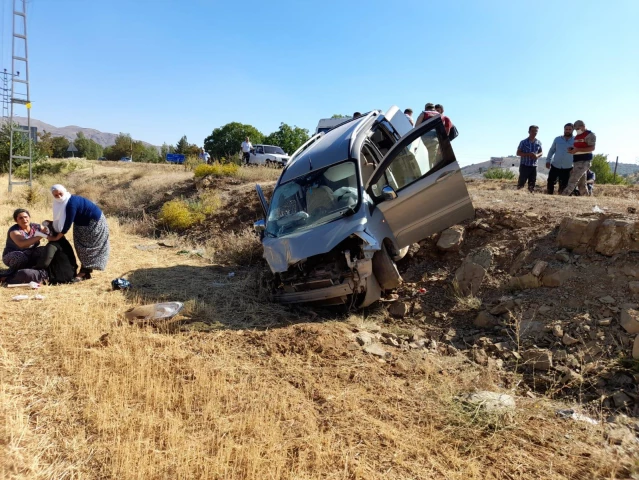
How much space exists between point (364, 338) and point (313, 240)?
4.35 ft

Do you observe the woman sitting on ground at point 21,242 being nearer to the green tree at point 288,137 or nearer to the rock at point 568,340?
the rock at point 568,340

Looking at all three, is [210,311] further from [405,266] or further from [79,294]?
[405,266]

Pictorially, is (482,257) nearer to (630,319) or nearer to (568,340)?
(568,340)

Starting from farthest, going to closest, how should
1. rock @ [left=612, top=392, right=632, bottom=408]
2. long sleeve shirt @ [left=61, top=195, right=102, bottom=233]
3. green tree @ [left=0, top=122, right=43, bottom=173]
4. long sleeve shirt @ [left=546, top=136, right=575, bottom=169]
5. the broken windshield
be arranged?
green tree @ [left=0, top=122, right=43, bottom=173] → long sleeve shirt @ [left=546, top=136, right=575, bottom=169] → long sleeve shirt @ [left=61, top=195, right=102, bottom=233] → the broken windshield → rock @ [left=612, top=392, right=632, bottom=408]

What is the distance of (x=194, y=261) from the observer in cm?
881

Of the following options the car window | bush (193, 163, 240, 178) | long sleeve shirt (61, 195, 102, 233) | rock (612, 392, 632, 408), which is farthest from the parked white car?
rock (612, 392, 632, 408)

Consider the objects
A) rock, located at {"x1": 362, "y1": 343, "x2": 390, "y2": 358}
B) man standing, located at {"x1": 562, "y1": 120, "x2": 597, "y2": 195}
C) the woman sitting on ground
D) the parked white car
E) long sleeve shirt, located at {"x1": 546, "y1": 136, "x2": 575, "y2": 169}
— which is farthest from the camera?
the parked white car

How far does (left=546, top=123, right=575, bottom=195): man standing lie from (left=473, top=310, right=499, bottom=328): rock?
5.06 metres

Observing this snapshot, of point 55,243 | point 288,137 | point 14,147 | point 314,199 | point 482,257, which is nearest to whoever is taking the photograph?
point 482,257

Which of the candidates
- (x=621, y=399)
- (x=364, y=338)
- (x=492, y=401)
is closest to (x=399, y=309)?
(x=364, y=338)

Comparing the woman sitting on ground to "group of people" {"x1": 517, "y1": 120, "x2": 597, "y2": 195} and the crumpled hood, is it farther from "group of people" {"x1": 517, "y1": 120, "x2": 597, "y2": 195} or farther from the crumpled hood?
"group of people" {"x1": 517, "y1": 120, "x2": 597, "y2": 195}

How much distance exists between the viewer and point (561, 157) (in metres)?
8.20

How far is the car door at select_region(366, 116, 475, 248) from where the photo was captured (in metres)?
5.24

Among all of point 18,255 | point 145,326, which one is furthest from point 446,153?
point 18,255
